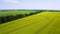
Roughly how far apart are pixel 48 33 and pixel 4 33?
2920 millimetres

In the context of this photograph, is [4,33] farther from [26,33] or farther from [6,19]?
[6,19]

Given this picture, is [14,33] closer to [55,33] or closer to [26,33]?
[26,33]

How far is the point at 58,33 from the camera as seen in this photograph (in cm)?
927

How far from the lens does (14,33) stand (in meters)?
8.84

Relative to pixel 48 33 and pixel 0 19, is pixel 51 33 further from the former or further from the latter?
pixel 0 19

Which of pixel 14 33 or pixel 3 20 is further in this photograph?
pixel 3 20

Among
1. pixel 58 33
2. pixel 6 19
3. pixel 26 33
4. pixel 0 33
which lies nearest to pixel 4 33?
pixel 0 33

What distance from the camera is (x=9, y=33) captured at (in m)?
8.85

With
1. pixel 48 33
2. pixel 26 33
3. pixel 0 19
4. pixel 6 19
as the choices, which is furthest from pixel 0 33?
pixel 6 19

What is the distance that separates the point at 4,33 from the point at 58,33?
3.65 metres

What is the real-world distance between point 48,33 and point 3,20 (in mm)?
6794

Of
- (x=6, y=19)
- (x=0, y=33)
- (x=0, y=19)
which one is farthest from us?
(x=6, y=19)

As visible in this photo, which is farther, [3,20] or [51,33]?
[3,20]

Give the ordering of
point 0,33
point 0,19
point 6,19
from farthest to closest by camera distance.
Answer: point 6,19
point 0,19
point 0,33
